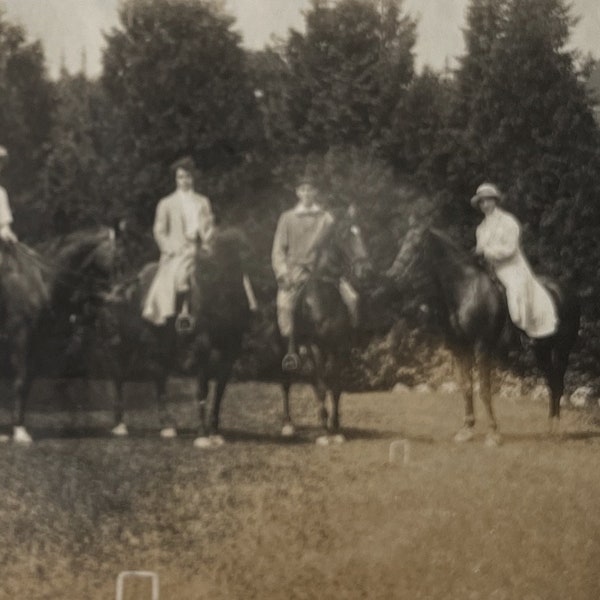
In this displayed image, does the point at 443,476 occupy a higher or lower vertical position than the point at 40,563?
higher

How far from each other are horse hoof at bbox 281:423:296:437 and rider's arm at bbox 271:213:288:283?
502 mm

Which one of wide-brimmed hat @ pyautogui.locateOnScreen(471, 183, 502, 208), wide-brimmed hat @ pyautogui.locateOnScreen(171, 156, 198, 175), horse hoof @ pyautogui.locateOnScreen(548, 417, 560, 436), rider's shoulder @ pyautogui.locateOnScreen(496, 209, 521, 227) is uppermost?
wide-brimmed hat @ pyautogui.locateOnScreen(171, 156, 198, 175)

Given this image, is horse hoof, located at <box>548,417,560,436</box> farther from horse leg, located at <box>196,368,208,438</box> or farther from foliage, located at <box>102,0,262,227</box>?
foliage, located at <box>102,0,262,227</box>

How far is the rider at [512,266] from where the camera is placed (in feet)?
15.6

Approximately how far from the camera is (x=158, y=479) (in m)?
4.63

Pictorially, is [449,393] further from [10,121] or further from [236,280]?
[10,121]

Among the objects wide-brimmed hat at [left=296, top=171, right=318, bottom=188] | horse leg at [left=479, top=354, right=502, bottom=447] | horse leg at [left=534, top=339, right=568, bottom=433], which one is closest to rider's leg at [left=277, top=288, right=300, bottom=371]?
wide-brimmed hat at [left=296, top=171, right=318, bottom=188]

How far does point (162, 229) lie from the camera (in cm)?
471

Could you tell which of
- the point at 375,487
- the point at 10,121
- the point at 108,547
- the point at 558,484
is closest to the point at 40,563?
the point at 108,547

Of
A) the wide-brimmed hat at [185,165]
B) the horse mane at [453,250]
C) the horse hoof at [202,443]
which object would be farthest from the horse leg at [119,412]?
the horse mane at [453,250]

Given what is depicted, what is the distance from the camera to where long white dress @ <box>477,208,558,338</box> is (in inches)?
189

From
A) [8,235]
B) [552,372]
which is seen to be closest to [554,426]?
[552,372]

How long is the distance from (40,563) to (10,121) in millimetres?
1403

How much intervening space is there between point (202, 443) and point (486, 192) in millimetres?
1250
